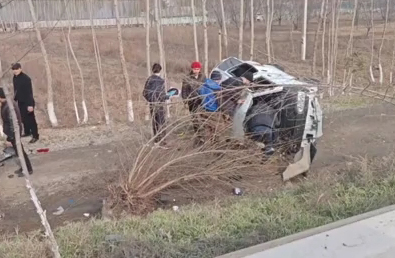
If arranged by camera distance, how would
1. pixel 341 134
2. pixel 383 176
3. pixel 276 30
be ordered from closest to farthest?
pixel 383 176
pixel 341 134
pixel 276 30

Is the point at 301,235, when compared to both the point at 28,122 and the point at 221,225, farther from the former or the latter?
the point at 28,122

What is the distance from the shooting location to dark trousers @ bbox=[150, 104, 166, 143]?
5.93 m

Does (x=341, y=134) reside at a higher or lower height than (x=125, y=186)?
lower

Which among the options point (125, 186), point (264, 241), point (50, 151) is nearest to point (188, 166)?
point (125, 186)

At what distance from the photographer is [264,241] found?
382 cm

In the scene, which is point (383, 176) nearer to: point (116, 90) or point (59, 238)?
point (59, 238)

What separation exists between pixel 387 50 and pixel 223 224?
25.1 metres

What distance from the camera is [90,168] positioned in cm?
773

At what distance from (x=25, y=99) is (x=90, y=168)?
2571mm

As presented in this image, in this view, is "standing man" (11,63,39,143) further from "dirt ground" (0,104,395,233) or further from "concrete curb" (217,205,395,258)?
"concrete curb" (217,205,395,258)

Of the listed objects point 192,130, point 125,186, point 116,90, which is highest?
point 192,130

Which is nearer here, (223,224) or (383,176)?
(223,224)

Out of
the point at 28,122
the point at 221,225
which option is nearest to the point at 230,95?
the point at 221,225

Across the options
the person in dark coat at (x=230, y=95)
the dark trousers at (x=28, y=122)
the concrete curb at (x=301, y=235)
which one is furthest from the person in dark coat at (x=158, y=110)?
the dark trousers at (x=28, y=122)
